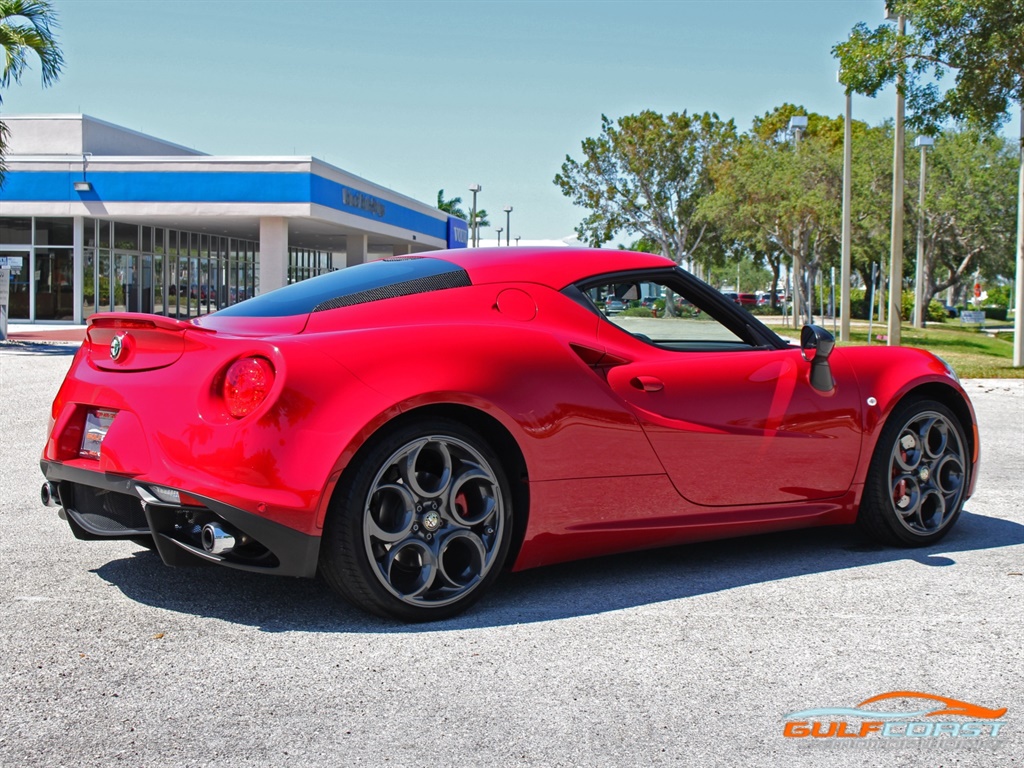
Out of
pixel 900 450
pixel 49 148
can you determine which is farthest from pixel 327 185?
pixel 900 450

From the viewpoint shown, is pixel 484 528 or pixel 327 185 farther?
pixel 327 185

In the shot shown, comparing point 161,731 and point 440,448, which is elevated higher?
point 440,448

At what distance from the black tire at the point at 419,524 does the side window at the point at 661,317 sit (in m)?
0.90

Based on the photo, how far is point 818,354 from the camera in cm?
477

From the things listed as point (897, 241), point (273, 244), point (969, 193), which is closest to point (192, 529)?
point (897, 241)

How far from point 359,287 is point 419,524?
0.98 m

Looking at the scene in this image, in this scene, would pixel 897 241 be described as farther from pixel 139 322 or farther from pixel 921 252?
pixel 139 322

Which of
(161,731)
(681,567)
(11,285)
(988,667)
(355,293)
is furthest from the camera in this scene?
(11,285)

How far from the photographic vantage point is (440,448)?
3.84 meters

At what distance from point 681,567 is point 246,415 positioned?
6.80ft

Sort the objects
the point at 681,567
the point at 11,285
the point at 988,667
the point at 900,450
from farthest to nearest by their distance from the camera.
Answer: the point at 11,285 → the point at 900,450 → the point at 681,567 → the point at 988,667

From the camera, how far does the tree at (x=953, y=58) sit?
17.8 metres

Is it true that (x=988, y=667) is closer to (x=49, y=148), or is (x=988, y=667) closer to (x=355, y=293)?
(x=355, y=293)

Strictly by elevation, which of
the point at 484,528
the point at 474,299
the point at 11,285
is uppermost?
the point at 11,285
